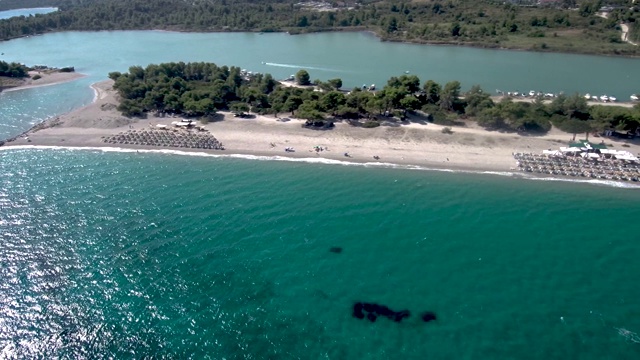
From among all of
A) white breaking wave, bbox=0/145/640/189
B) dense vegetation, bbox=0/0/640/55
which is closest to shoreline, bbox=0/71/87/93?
white breaking wave, bbox=0/145/640/189

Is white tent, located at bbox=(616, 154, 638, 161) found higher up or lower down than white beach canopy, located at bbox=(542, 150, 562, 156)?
higher up

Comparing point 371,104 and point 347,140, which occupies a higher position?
point 371,104

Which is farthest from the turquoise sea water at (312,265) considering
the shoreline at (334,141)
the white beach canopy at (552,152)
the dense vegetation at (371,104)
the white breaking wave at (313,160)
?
the dense vegetation at (371,104)

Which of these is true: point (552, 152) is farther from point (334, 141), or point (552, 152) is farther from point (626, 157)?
point (334, 141)

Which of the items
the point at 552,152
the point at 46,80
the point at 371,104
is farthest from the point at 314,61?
the point at 552,152

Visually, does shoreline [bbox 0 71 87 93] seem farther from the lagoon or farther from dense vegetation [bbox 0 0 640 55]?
dense vegetation [bbox 0 0 640 55]

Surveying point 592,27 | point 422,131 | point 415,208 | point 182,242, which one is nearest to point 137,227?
point 182,242

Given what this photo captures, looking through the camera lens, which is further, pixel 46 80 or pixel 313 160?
pixel 46 80

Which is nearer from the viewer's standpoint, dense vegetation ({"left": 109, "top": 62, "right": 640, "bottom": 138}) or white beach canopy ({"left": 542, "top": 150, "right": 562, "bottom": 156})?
white beach canopy ({"left": 542, "top": 150, "right": 562, "bottom": 156})
